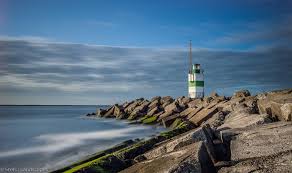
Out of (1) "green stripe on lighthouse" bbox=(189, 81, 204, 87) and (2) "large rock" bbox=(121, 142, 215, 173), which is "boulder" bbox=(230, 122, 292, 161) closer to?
(2) "large rock" bbox=(121, 142, 215, 173)

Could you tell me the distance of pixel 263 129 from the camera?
660cm

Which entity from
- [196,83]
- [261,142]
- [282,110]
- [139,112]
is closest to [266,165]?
[261,142]

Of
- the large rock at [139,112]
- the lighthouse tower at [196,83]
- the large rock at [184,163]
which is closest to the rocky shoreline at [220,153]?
the large rock at [184,163]

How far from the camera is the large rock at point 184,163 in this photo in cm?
439

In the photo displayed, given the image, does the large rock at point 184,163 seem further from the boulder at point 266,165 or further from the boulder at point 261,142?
the boulder at point 261,142

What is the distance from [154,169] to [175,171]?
55cm

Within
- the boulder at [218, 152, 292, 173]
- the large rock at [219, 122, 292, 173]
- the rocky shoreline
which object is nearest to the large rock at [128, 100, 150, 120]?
the rocky shoreline

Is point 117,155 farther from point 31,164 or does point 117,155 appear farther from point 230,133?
point 31,164

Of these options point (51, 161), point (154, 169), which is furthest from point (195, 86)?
point (154, 169)

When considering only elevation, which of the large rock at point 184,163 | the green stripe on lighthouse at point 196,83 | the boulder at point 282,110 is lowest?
the large rock at point 184,163

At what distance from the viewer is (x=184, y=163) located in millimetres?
4430

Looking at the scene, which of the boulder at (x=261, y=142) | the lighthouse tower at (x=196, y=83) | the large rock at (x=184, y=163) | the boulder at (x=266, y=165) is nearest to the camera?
the boulder at (x=266, y=165)

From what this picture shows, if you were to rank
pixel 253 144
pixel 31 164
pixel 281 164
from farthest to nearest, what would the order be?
pixel 31 164
pixel 253 144
pixel 281 164

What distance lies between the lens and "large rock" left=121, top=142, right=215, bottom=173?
4.39 metres
